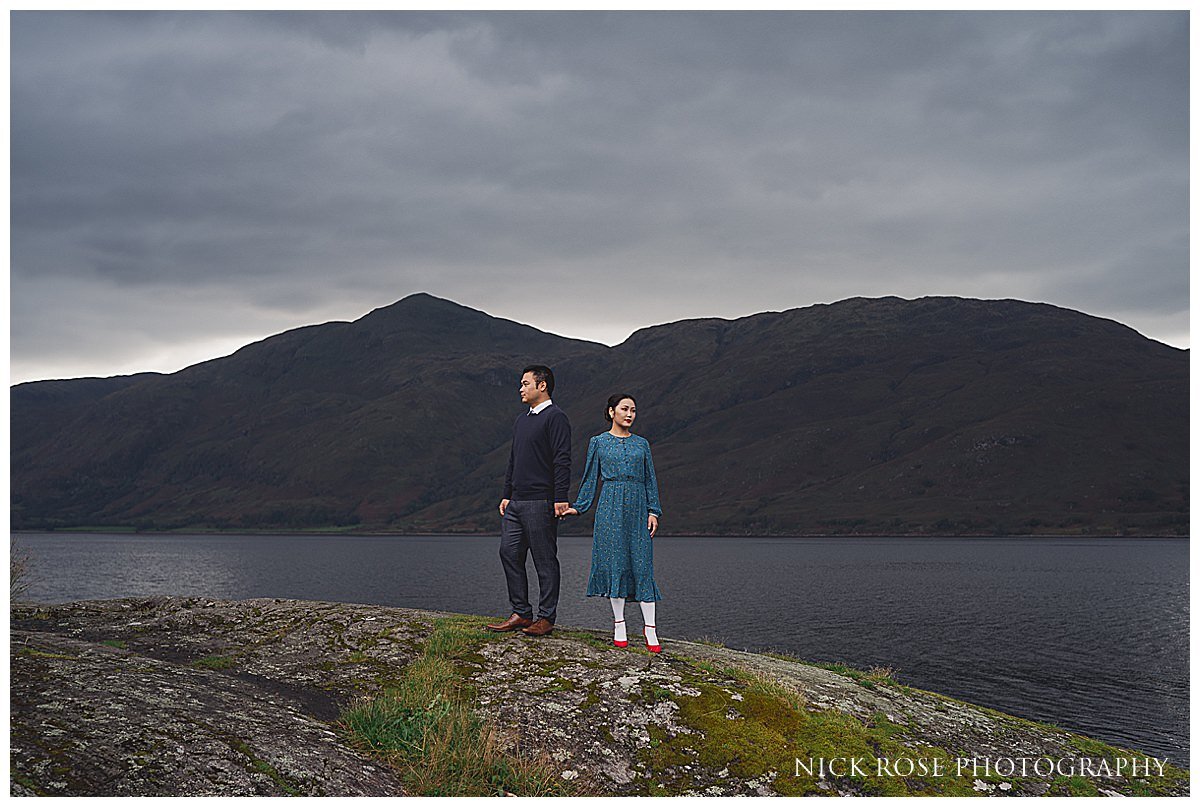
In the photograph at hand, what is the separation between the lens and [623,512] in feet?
41.2

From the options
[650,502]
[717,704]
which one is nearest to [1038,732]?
[717,704]

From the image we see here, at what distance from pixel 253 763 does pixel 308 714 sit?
5.65 ft

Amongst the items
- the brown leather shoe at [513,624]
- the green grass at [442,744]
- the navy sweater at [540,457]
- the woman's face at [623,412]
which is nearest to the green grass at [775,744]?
the green grass at [442,744]

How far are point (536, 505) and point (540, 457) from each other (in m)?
0.64

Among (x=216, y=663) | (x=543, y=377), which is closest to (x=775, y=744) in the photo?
(x=543, y=377)

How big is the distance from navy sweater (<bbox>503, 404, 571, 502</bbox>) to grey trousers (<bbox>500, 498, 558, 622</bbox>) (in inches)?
7.1

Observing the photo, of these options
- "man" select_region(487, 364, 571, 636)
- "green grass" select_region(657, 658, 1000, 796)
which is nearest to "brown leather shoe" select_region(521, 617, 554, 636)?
"man" select_region(487, 364, 571, 636)

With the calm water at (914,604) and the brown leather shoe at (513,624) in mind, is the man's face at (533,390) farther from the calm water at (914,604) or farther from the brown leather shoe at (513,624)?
the calm water at (914,604)

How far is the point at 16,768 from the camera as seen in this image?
22.2ft

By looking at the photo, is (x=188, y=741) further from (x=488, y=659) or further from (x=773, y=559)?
(x=773, y=559)

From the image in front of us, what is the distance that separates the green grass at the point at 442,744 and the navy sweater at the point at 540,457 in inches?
115

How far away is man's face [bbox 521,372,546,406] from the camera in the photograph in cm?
1266

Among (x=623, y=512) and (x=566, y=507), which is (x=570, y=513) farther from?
(x=623, y=512)

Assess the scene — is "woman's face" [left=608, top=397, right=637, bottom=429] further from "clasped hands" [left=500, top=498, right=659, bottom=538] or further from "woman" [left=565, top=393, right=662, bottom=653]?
"clasped hands" [left=500, top=498, right=659, bottom=538]
